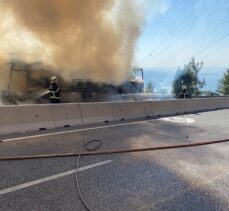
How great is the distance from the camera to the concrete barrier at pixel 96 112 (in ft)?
36.4

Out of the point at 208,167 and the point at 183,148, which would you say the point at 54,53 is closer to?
the point at 183,148

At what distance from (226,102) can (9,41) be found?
46.7ft

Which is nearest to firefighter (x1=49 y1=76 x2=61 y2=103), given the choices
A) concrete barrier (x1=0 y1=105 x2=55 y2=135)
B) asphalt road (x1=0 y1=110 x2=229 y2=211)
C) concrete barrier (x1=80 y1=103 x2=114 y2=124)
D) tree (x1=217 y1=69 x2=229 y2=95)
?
concrete barrier (x1=80 y1=103 x2=114 y2=124)

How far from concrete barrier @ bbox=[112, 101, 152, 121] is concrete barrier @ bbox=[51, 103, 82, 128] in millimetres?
1879

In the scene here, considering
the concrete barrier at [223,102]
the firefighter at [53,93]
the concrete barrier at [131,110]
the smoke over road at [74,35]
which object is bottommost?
the concrete barrier at [223,102]

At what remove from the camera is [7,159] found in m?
5.76

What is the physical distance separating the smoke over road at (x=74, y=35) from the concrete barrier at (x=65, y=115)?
11.6 feet

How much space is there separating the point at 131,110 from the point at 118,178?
8219mm

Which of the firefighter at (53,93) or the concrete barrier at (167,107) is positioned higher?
the firefighter at (53,93)

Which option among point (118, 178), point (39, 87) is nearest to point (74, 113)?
point (39, 87)

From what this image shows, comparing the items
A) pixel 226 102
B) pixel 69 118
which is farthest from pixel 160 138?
pixel 226 102

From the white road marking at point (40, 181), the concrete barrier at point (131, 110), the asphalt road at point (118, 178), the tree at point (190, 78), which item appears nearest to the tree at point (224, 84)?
the tree at point (190, 78)

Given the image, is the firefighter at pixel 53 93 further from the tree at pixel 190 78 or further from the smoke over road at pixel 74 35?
the tree at pixel 190 78

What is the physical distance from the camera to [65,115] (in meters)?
10.4
